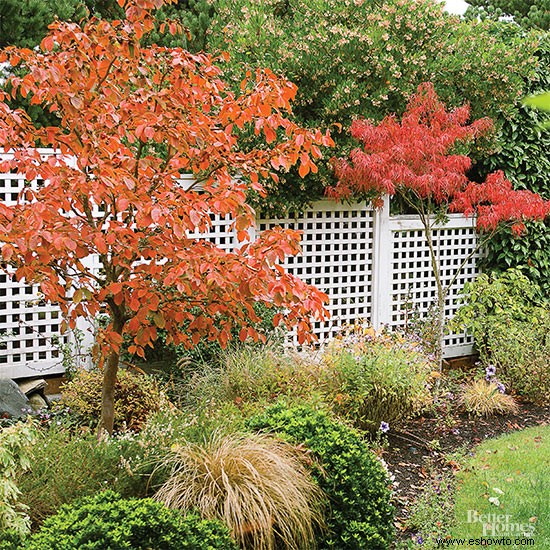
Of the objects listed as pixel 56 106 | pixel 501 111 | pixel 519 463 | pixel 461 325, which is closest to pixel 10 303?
pixel 56 106

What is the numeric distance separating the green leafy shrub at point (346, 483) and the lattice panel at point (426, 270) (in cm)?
381

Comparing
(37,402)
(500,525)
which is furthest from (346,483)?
(37,402)

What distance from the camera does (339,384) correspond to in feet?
17.3

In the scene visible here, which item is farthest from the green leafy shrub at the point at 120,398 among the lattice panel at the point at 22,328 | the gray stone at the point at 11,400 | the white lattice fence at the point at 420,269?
the white lattice fence at the point at 420,269

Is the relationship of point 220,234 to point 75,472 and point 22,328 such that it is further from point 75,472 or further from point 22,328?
point 75,472

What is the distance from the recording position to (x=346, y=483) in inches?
137

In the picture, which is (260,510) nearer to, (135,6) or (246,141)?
(135,6)

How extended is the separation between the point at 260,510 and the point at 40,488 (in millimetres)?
963

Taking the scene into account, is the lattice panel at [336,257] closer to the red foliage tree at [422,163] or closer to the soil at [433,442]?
the red foliage tree at [422,163]

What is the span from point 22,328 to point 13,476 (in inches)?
118

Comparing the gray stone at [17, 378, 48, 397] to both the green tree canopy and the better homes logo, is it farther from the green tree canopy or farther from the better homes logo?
the better homes logo

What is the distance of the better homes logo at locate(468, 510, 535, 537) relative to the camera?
384 cm

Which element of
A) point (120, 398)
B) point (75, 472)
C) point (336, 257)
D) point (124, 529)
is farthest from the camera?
point (336, 257)

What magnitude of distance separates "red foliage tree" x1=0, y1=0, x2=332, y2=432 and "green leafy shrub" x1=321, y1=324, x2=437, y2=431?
119 centimetres
